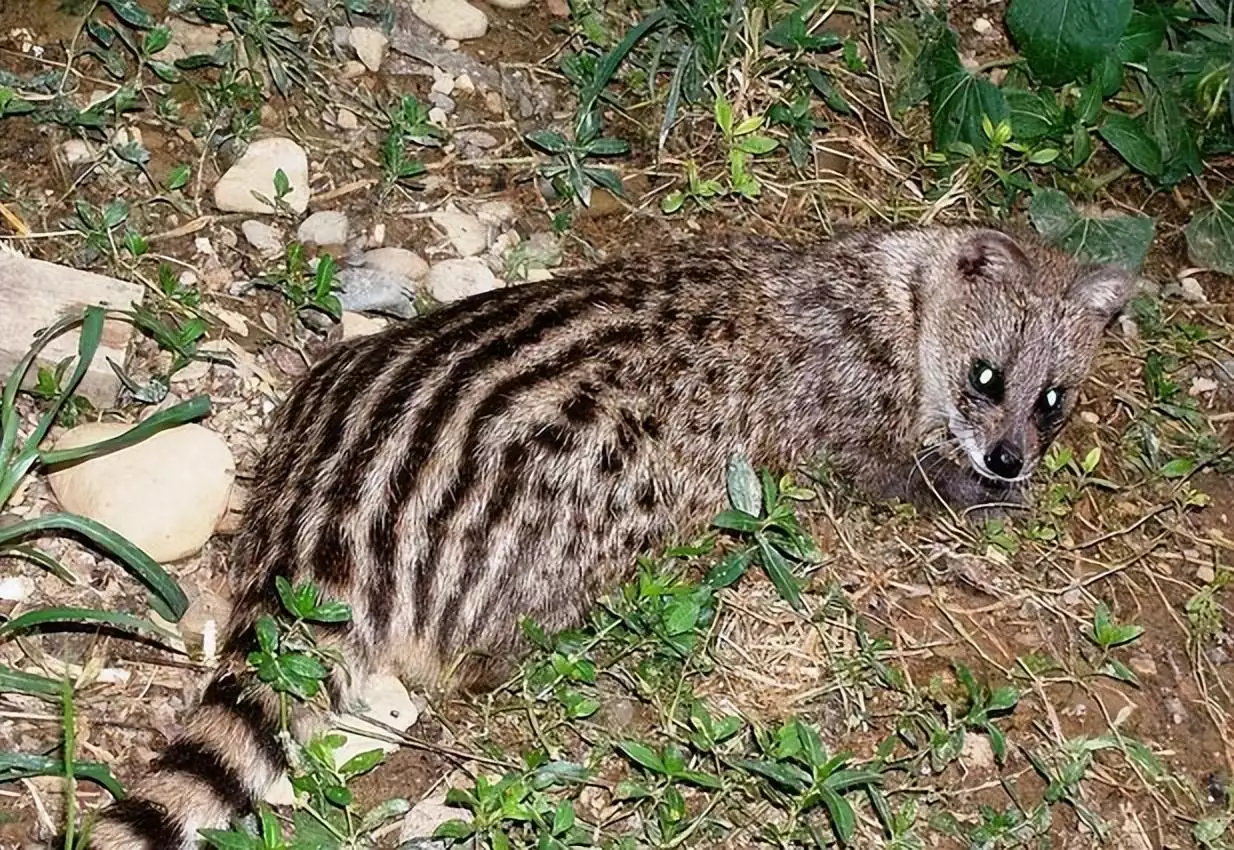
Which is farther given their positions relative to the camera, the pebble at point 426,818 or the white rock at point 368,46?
the white rock at point 368,46

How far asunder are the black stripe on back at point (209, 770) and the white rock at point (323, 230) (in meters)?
2.06

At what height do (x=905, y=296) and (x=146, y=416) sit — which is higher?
(x=146, y=416)

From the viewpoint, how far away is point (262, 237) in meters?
5.52

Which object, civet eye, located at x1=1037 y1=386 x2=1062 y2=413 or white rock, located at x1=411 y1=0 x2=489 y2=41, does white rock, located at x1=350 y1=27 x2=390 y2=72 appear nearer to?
white rock, located at x1=411 y1=0 x2=489 y2=41

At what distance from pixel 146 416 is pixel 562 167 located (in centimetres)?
183

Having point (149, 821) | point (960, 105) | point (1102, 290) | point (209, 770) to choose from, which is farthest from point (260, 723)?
point (960, 105)

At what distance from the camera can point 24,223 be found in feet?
17.4

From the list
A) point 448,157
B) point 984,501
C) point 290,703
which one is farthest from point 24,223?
A: point 984,501

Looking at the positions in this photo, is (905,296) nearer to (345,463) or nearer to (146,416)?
(345,463)

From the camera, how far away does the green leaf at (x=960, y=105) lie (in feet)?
20.7

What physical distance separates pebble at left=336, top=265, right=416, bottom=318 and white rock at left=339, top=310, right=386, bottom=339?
29mm

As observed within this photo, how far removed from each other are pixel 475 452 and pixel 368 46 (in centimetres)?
229

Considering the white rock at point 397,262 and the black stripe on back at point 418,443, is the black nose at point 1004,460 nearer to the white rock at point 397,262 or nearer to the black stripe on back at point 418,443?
the black stripe on back at point 418,443

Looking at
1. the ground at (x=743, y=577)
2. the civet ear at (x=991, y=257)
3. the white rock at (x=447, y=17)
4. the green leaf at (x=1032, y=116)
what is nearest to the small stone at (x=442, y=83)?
the ground at (x=743, y=577)
